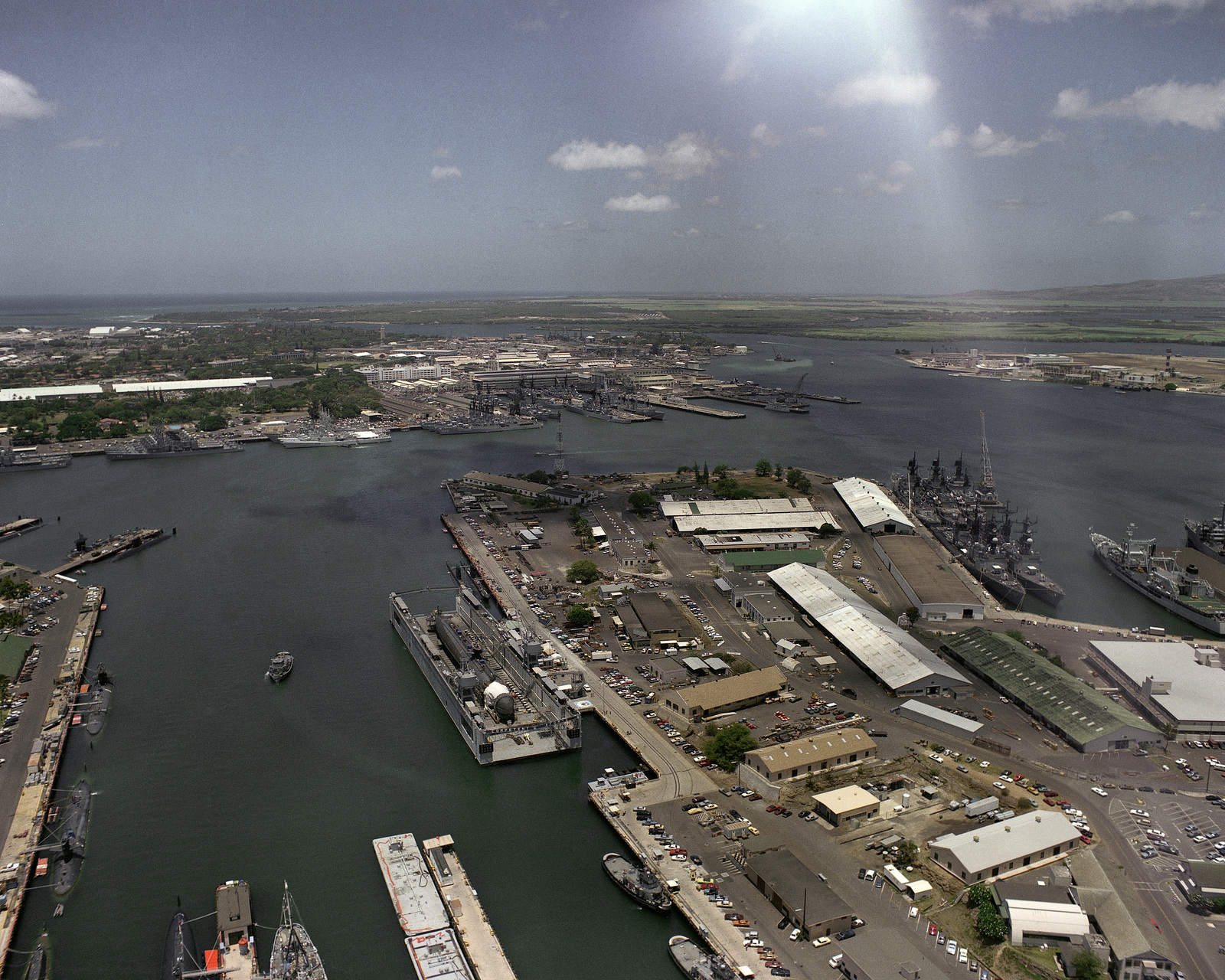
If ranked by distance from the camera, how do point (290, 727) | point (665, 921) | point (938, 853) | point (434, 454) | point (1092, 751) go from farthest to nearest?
1. point (434, 454)
2. point (290, 727)
3. point (1092, 751)
4. point (938, 853)
5. point (665, 921)

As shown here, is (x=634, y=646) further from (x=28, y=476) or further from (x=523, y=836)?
(x=28, y=476)

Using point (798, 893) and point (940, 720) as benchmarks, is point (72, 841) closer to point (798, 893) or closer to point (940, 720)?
point (798, 893)

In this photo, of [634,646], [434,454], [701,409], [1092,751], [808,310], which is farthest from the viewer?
[808,310]

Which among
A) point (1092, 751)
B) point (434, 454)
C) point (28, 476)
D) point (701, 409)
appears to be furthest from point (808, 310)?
point (1092, 751)

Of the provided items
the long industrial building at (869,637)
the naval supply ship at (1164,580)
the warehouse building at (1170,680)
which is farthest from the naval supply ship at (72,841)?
the naval supply ship at (1164,580)

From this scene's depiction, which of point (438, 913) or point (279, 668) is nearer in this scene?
point (438, 913)

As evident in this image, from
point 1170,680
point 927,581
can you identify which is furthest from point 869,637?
point 1170,680

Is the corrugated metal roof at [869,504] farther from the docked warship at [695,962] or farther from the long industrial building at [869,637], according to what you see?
the docked warship at [695,962]
